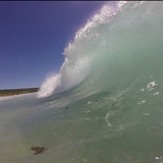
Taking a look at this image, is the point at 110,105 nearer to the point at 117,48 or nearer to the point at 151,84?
the point at 151,84

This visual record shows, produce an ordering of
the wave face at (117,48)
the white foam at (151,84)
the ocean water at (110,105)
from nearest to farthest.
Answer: the ocean water at (110,105)
the white foam at (151,84)
the wave face at (117,48)

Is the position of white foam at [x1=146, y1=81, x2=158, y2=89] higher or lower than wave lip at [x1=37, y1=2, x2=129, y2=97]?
lower

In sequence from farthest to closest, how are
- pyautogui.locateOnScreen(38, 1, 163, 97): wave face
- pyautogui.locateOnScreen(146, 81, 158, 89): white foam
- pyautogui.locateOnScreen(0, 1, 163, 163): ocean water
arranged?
pyautogui.locateOnScreen(38, 1, 163, 97): wave face < pyautogui.locateOnScreen(146, 81, 158, 89): white foam < pyautogui.locateOnScreen(0, 1, 163, 163): ocean water

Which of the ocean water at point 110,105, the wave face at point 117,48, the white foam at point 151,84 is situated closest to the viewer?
the ocean water at point 110,105

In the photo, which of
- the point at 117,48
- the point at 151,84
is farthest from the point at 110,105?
the point at 117,48

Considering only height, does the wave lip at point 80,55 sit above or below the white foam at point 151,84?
above

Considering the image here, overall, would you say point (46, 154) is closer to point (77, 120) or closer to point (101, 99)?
point (77, 120)

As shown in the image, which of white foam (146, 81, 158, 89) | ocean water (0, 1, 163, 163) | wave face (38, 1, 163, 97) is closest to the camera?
ocean water (0, 1, 163, 163)

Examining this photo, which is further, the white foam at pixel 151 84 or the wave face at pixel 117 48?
the wave face at pixel 117 48
